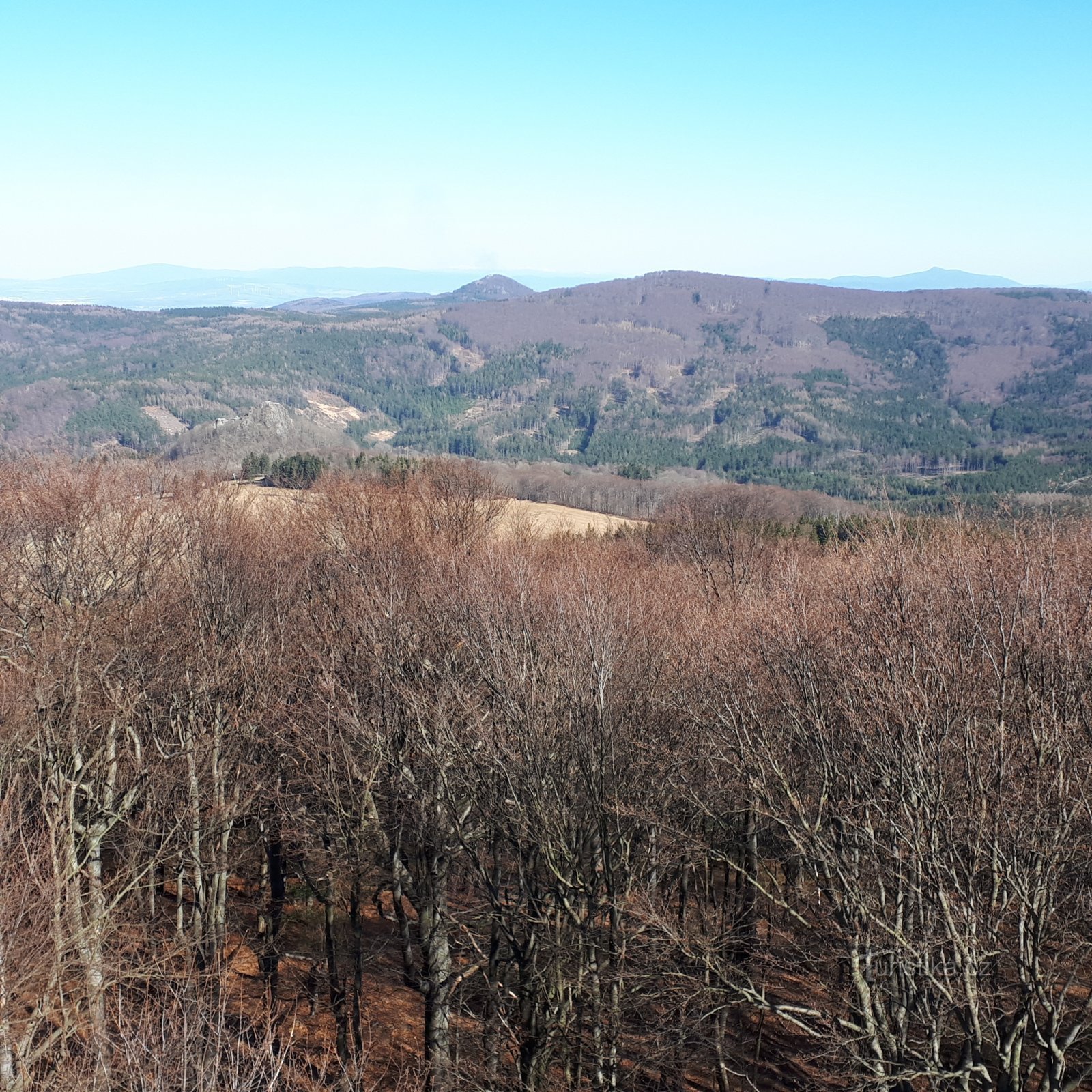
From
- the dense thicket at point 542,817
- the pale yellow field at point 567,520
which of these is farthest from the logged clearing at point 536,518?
the dense thicket at point 542,817

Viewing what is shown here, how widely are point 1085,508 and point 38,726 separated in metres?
32.3

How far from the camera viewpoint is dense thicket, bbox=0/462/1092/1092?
9.94 metres

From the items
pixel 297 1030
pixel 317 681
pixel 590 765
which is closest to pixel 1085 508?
pixel 590 765

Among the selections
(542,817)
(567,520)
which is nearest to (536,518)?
(567,520)

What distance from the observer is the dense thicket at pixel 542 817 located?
9.94 meters

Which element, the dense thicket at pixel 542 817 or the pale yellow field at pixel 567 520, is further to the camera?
the pale yellow field at pixel 567 520

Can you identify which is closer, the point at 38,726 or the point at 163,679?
the point at 38,726

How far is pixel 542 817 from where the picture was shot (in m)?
12.1

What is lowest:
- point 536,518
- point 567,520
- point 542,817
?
point 567,520

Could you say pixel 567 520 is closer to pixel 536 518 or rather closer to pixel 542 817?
pixel 536 518

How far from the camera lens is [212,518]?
2725 cm

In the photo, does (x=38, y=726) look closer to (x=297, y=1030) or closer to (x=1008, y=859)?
(x=297, y=1030)

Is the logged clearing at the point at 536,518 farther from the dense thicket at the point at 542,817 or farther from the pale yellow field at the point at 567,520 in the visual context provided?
the dense thicket at the point at 542,817

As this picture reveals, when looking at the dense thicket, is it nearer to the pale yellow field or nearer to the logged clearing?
the logged clearing
